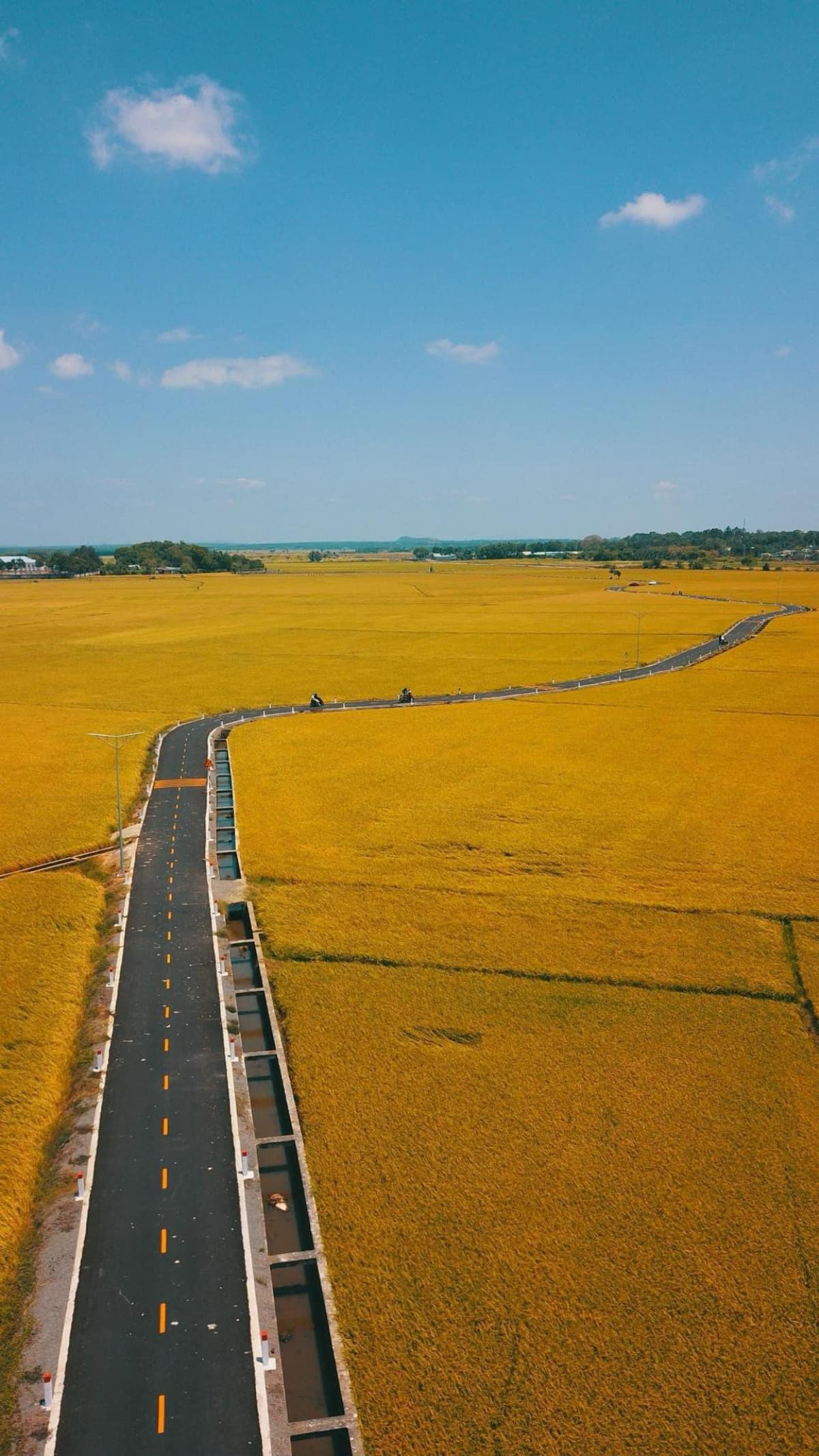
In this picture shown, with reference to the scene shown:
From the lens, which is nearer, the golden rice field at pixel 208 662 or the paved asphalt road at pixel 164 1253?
the paved asphalt road at pixel 164 1253

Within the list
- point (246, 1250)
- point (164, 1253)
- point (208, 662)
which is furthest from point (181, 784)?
point (208, 662)

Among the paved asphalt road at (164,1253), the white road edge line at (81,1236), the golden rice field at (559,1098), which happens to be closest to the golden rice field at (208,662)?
the golden rice field at (559,1098)

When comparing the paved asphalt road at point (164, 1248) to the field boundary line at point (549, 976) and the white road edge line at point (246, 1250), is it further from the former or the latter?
the field boundary line at point (549, 976)

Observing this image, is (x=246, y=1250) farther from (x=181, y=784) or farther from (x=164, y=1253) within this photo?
(x=181, y=784)

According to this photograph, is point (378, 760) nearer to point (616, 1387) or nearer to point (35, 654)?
point (616, 1387)

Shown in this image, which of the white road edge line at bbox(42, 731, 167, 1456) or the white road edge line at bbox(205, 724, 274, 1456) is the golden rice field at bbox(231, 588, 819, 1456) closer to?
the white road edge line at bbox(205, 724, 274, 1456)

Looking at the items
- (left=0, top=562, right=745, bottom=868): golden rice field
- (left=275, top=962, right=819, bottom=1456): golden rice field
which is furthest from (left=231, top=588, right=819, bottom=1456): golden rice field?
(left=0, top=562, right=745, bottom=868): golden rice field
